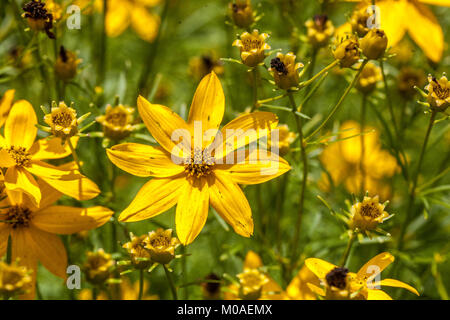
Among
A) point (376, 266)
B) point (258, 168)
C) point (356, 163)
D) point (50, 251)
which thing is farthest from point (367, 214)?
point (356, 163)

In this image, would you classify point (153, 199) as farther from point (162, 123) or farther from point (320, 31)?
point (320, 31)

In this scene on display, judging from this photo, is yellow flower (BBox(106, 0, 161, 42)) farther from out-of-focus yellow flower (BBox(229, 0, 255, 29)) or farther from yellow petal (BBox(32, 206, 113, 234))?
yellow petal (BBox(32, 206, 113, 234))

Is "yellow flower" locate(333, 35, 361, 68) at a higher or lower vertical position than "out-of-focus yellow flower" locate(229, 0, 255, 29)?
lower

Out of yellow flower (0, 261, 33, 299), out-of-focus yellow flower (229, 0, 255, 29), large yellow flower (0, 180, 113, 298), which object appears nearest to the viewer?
yellow flower (0, 261, 33, 299)

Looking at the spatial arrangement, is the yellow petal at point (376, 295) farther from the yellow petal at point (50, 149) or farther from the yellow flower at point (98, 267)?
the yellow petal at point (50, 149)

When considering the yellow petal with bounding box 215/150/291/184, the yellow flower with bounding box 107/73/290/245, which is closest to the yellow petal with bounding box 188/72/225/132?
the yellow flower with bounding box 107/73/290/245

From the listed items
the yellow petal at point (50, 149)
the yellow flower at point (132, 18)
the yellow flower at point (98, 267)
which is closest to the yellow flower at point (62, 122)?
the yellow petal at point (50, 149)
